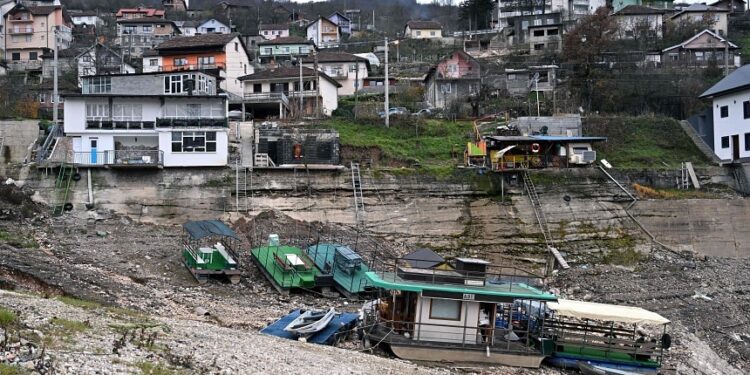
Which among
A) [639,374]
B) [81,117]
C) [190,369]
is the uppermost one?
[81,117]

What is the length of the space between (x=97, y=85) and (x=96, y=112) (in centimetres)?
334

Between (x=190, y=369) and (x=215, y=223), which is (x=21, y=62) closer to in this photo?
(x=215, y=223)

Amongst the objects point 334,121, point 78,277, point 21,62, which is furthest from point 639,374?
point 21,62

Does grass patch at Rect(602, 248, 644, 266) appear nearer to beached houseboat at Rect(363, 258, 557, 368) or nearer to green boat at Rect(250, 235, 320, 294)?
green boat at Rect(250, 235, 320, 294)

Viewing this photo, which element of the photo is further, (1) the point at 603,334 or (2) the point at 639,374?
(1) the point at 603,334

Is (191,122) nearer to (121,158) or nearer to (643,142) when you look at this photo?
(121,158)

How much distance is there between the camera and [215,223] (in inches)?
1437

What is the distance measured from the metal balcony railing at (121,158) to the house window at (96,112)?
7.76 ft

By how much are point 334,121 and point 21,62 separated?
46.0m

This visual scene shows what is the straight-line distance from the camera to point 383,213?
42.6 metres

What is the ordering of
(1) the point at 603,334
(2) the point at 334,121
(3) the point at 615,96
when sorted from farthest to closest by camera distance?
(3) the point at 615,96 < (2) the point at 334,121 < (1) the point at 603,334

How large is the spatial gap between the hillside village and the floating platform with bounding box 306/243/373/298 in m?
0.10

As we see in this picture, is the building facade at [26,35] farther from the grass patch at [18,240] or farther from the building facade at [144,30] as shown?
the grass patch at [18,240]

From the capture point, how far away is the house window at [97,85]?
4781 cm
